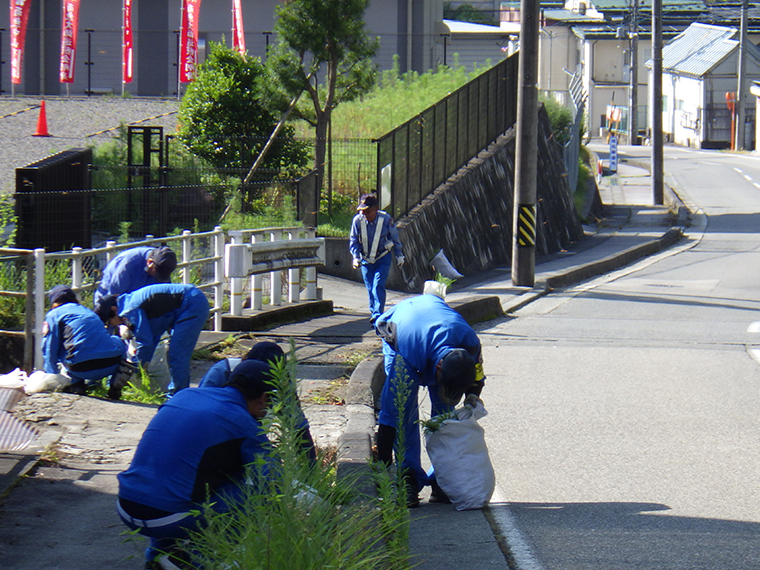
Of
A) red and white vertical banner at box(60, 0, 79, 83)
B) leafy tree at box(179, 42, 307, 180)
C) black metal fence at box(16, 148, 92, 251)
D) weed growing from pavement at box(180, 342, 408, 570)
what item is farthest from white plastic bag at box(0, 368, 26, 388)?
red and white vertical banner at box(60, 0, 79, 83)

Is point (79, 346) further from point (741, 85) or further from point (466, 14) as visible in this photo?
point (466, 14)

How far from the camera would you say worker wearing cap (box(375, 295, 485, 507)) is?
5215 mm

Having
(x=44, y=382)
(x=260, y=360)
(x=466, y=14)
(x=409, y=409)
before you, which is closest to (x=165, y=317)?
(x=44, y=382)

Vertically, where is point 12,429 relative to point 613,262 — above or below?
below

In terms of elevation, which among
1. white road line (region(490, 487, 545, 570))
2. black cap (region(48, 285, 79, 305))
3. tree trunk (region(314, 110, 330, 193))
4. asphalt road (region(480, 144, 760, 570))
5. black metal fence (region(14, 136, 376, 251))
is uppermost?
tree trunk (region(314, 110, 330, 193))

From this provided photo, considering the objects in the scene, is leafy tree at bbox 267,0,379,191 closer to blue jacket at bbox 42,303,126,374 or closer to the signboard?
blue jacket at bbox 42,303,126,374

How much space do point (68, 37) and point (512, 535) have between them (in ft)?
89.1

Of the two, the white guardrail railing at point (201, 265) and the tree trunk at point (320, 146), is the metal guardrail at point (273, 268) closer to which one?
the white guardrail railing at point (201, 265)

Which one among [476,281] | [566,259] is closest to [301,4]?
[476,281]

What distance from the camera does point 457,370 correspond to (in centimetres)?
513

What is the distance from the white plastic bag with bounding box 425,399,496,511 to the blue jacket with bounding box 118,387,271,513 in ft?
5.49

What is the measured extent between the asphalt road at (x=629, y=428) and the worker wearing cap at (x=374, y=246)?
1.49 m

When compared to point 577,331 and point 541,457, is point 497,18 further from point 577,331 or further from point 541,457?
point 541,457

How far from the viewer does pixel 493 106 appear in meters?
21.8
